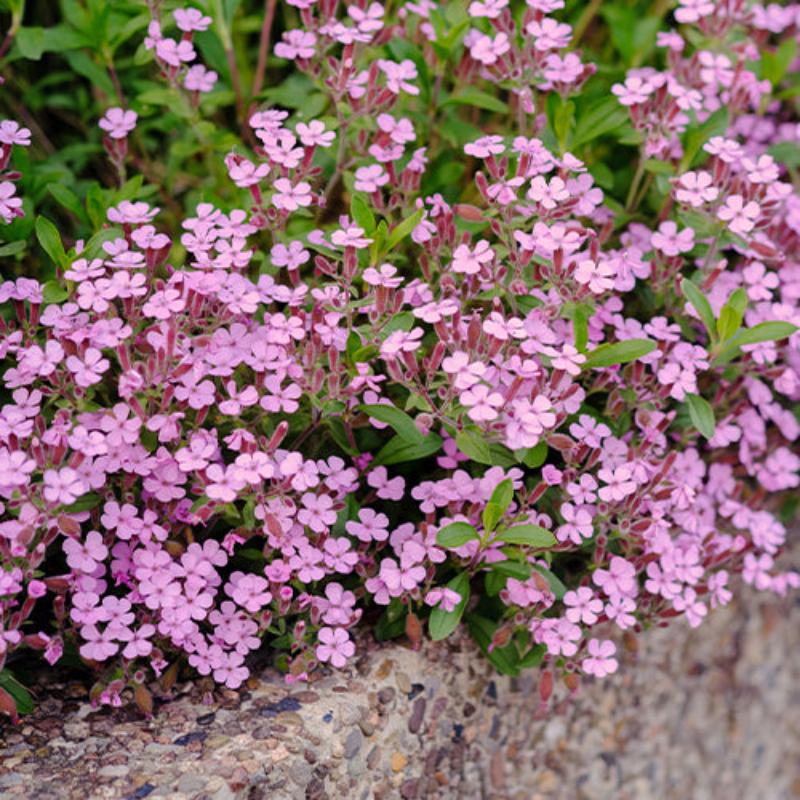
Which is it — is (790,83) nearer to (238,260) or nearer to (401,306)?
(401,306)

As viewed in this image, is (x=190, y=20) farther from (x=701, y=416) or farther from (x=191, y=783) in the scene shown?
(x=191, y=783)

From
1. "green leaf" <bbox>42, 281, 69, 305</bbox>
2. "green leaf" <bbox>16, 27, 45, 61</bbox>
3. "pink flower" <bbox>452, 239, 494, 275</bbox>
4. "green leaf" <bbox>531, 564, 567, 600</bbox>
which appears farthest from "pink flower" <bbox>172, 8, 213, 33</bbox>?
"green leaf" <bbox>531, 564, 567, 600</bbox>

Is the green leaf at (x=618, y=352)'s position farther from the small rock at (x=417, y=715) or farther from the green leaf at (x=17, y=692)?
the green leaf at (x=17, y=692)

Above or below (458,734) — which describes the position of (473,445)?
above

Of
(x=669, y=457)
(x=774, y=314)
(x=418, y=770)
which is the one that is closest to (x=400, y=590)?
(x=418, y=770)

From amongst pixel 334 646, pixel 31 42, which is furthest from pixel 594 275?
pixel 31 42

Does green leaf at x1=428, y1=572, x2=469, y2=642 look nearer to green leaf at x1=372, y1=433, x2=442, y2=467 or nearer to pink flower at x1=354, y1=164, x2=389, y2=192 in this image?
green leaf at x1=372, y1=433, x2=442, y2=467
